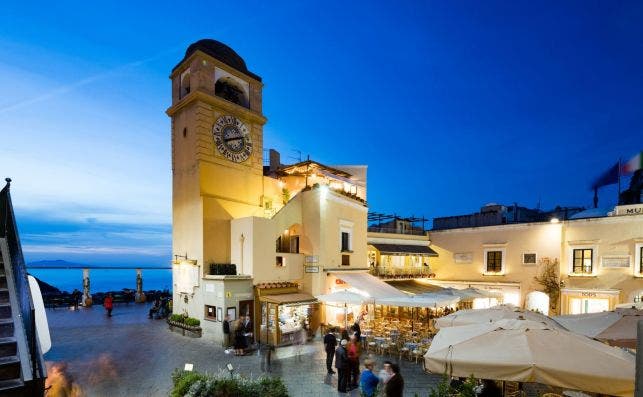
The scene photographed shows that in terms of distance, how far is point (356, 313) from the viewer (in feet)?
62.3

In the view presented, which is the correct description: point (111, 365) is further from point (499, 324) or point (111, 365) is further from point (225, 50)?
point (225, 50)

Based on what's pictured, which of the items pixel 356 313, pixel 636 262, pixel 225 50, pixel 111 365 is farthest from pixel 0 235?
pixel 636 262

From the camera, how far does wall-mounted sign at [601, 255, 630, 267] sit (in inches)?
778

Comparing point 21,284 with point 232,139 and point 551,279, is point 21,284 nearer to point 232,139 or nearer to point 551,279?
point 232,139

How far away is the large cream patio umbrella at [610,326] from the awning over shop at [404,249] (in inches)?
584

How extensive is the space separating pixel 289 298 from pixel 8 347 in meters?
13.2

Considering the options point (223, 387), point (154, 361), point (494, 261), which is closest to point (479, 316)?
point (223, 387)

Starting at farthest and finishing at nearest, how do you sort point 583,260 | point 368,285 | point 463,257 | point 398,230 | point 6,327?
point 398,230
point 463,257
point 583,260
point 368,285
point 6,327

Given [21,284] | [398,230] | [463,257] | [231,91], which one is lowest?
[463,257]

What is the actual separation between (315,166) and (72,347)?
15258mm

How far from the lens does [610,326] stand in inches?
348

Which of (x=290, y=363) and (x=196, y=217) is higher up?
(x=196, y=217)

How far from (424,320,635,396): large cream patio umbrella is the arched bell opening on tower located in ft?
59.9

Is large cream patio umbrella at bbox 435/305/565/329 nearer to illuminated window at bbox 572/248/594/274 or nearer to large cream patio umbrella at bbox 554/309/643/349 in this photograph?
large cream patio umbrella at bbox 554/309/643/349
